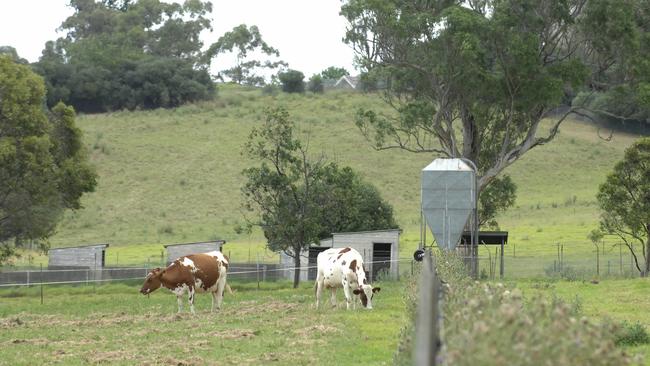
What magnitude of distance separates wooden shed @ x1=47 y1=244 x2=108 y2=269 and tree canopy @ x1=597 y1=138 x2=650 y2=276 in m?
21.0

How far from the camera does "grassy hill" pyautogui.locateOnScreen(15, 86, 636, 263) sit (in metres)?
66.0

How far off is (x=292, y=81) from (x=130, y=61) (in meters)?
20.3

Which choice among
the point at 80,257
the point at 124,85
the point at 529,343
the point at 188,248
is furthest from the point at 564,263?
the point at 124,85

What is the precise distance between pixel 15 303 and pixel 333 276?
41.0 feet

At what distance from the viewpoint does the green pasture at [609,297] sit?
23.7 metres

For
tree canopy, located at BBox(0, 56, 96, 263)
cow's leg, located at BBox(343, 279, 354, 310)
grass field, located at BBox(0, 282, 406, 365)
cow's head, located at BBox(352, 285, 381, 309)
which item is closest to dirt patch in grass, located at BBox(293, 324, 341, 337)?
grass field, located at BBox(0, 282, 406, 365)

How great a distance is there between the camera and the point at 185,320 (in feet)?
82.3

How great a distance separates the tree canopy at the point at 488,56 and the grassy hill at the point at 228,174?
1028cm

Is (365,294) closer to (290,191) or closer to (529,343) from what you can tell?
(290,191)

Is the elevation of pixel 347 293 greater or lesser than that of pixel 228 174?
lesser

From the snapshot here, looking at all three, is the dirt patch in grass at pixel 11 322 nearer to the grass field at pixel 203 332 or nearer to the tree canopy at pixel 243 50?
the grass field at pixel 203 332

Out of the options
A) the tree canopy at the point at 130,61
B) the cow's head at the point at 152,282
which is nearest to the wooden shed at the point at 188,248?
the cow's head at the point at 152,282

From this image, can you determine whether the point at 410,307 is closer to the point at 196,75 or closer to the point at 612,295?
the point at 612,295

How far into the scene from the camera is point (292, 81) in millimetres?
118250
